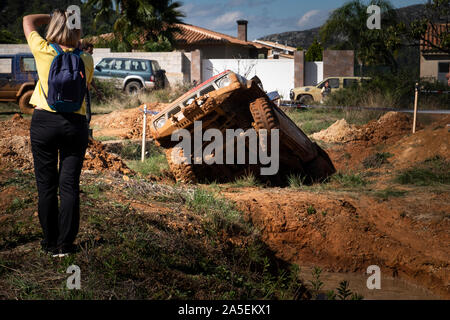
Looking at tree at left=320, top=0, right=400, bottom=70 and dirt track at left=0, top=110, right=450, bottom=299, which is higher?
tree at left=320, top=0, right=400, bottom=70

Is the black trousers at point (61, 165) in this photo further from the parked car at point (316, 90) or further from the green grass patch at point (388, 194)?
the parked car at point (316, 90)

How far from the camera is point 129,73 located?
2072cm

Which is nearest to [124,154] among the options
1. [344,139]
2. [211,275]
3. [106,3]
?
[344,139]

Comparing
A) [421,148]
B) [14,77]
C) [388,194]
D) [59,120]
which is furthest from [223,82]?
[14,77]

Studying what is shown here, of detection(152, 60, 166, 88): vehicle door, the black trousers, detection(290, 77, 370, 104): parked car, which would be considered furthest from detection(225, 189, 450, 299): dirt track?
detection(152, 60, 166, 88): vehicle door

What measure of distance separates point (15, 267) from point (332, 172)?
6.54 metres

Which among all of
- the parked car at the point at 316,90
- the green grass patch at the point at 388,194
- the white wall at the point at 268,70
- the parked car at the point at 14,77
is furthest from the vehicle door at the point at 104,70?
the green grass patch at the point at 388,194

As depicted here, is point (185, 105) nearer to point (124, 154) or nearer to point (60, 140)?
point (124, 154)

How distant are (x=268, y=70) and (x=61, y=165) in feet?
71.9

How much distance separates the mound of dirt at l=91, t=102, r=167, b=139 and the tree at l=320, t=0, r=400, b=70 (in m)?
21.6

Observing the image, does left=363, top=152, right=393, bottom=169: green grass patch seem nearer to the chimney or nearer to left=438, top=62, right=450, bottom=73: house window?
left=438, top=62, right=450, bottom=73: house window

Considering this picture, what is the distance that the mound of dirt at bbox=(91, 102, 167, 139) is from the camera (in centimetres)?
1311

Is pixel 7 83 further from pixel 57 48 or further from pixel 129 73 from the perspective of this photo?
pixel 57 48

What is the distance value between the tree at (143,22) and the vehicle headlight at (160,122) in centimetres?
2284
